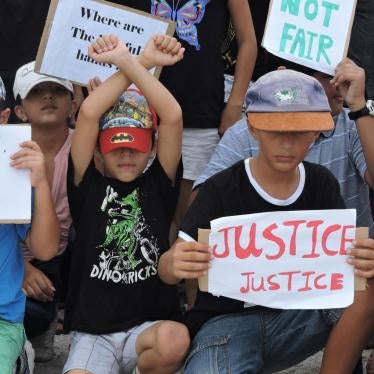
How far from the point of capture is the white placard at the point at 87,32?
179 inches

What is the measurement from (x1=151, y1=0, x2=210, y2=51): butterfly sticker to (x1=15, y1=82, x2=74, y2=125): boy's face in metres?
0.59

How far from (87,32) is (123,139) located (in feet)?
Result: 2.16

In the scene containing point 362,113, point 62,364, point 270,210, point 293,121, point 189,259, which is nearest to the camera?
point 189,259

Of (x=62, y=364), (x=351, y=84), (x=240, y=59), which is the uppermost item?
(x=240, y=59)

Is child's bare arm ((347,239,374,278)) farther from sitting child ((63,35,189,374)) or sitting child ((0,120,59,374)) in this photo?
sitting child ((0,120,59,374))

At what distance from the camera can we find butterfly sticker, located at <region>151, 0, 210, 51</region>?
4875 mm

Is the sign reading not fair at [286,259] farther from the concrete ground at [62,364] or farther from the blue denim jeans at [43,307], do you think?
the blue denim jeans at [43,307]

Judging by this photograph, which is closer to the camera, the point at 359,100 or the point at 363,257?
the point at 363,257

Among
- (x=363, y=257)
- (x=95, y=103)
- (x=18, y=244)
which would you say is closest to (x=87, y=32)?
(x=95, y=103)

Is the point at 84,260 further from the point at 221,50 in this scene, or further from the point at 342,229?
the point at 221,50

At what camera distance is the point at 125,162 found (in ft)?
13.8

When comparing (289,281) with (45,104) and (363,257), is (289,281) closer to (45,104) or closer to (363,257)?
(363,257)

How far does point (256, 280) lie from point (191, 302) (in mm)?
965

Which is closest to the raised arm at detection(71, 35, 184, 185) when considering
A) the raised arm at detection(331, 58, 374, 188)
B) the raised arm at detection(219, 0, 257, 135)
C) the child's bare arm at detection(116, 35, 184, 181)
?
the child's bare arm at detection(116, 35, 184, 181)
